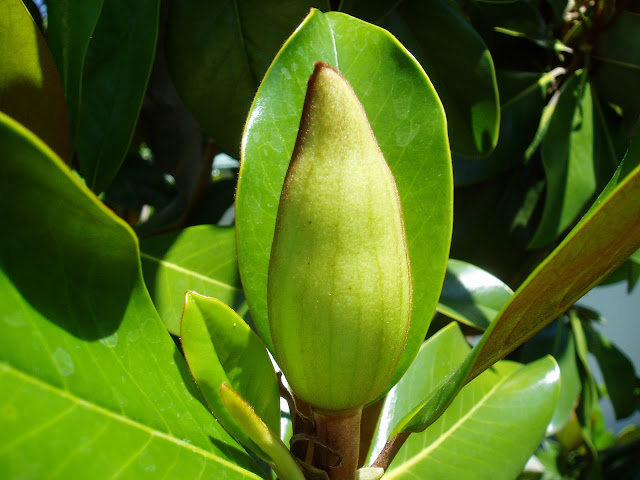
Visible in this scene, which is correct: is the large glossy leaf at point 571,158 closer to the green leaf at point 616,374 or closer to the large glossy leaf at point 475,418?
the large glossy leaf at point 475,418

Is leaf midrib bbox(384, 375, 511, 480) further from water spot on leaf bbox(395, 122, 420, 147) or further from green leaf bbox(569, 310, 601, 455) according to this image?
green leaf bbox(569, 310, 601, 455)

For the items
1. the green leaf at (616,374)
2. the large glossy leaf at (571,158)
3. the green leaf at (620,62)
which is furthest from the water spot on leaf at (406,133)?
the green leaf at (616,374)

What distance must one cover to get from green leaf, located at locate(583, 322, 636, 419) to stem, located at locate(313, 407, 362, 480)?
134cm

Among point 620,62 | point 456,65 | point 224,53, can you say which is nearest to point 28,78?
point 224,53

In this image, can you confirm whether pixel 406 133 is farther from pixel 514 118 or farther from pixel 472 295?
pixel 514 118

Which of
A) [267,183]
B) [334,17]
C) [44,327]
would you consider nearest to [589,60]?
[334,17]

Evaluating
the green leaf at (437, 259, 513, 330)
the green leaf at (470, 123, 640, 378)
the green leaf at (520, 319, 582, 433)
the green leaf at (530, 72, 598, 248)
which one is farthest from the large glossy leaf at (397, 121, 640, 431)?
the green leaf at (520, 319, 582, 433)

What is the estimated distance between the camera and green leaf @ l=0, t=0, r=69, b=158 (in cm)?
54

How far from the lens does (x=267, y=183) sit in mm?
513

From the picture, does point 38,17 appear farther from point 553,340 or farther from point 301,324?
point 553,340

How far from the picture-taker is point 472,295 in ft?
2.65

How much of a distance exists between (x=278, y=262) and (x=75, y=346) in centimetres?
13

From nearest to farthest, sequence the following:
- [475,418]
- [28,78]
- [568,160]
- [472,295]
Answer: [28,78]
[475,418]
[472,295]
[568,160]

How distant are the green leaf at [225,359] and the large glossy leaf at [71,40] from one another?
0.31 m
